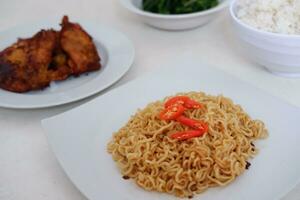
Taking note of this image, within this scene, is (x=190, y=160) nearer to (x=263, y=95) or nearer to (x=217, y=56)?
(x=263, y=95)

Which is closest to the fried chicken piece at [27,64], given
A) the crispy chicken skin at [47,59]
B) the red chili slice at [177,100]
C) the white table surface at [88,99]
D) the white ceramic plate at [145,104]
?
the crispy chicken skin at [47,59]

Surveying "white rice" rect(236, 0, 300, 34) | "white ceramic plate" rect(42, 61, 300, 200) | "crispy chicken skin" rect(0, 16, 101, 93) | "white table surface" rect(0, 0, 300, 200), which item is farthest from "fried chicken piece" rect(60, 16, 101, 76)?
"white rice" rect(236, 0, 300, 34)

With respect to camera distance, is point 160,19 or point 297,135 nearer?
point 297,135

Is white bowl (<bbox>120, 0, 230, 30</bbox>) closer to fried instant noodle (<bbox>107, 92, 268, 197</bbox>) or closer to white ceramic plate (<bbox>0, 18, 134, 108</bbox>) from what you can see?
white ceramic plate (<bbox>0, 18, 134, 108</bbox>)

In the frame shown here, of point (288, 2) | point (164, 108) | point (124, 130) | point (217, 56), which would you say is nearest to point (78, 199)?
point (124, 130)

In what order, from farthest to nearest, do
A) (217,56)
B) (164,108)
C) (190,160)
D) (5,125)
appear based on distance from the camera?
(217,56) → (5,125) → (164,108) → (190,160)

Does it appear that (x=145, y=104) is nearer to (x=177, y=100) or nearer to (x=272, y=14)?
(x=177, y=100)
